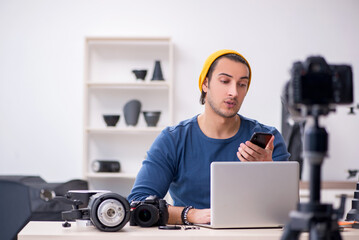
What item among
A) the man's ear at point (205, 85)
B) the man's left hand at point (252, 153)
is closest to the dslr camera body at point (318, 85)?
the man's left hand at point (252, 153)

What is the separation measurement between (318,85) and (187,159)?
1272mm

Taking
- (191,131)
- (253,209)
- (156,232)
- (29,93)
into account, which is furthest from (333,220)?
(29,93)

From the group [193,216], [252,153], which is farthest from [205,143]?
[193,216]

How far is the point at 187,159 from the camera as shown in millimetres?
2330

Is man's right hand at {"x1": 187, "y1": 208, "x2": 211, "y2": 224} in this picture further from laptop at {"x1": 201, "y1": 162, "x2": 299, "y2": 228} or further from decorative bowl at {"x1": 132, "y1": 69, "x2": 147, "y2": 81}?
decorative bowl at {"x1": 132, "y1": 69, "x2": 147, "y2": 81}

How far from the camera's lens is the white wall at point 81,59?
462 cm

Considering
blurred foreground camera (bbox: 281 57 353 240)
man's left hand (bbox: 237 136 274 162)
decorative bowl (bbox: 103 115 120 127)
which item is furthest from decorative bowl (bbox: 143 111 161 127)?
blurred foreground camera (bbox: 281 57 353 240)

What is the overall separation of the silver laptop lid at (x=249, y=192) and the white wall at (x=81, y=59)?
2.92 m

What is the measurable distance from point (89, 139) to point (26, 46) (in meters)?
0.96

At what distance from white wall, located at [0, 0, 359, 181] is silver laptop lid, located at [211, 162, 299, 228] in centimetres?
292

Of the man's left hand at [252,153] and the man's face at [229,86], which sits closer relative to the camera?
the man's left hand at [252,153]

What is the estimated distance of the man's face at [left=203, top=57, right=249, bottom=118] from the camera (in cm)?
235

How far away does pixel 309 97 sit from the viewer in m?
1.09

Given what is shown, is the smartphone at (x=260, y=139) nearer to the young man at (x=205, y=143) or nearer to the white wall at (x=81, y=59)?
the young man at (x=205, y=143)
